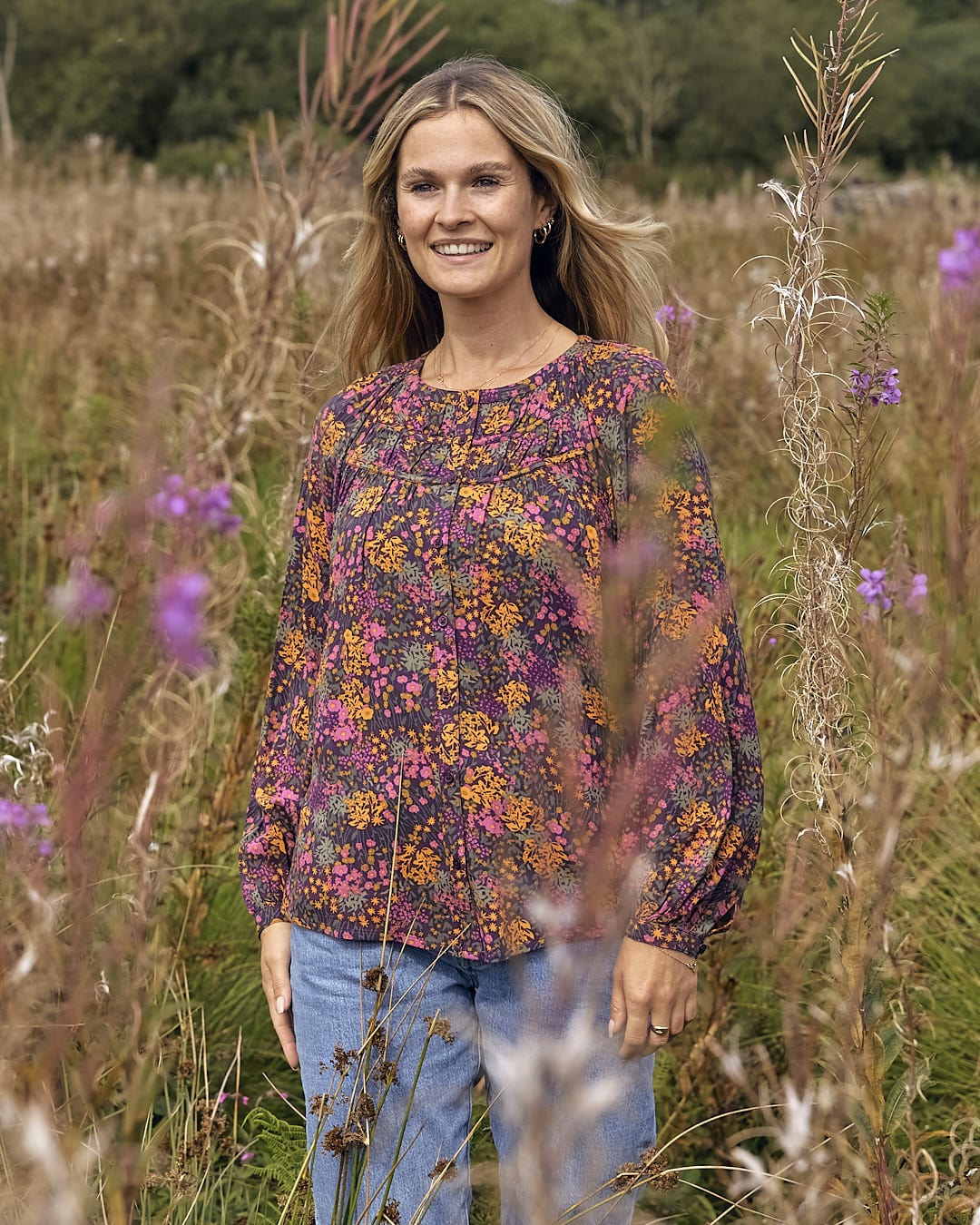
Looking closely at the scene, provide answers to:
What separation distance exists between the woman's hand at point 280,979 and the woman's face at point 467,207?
101 centimetres

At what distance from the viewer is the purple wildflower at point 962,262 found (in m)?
1.00

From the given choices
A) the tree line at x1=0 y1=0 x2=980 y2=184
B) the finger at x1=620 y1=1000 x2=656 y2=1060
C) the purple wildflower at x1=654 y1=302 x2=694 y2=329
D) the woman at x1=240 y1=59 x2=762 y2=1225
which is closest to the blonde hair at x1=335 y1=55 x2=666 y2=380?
the woman at x1=240 y1=59 x2=762 y2=1225

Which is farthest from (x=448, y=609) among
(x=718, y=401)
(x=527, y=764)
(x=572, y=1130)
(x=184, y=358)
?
(x=184, y=358)

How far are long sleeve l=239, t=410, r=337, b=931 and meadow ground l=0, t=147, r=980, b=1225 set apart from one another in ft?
0.44

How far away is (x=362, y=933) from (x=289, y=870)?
24 centimetres

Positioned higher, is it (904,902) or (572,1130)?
(572,1130)

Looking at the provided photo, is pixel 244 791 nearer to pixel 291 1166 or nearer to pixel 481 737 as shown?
pixel 291 1166

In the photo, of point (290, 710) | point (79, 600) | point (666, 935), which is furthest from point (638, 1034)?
point (79, 600)

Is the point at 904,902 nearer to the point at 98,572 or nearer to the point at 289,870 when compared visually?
the point at 289,870

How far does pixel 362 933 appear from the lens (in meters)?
1.99

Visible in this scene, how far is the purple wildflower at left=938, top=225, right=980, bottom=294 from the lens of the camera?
1.00 m

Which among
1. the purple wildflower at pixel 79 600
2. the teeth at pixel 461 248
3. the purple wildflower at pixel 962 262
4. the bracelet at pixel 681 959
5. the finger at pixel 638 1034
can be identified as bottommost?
the finger at pixel 638 1034

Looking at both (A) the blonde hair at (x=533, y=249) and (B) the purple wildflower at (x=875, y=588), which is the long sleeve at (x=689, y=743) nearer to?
(B) the purple wildflower at (x=875, y=588)

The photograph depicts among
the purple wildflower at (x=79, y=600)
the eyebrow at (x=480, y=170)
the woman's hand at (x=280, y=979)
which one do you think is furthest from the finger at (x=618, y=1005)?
the purple wildflower at (x=79, y=600)
